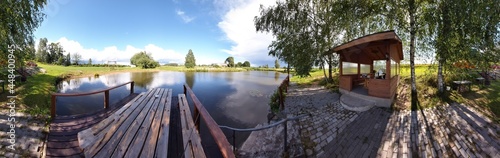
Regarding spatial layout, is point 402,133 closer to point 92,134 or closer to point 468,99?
point 468,99

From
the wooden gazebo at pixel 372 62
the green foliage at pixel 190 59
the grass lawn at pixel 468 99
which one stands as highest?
the green foliage at pixel 190 59

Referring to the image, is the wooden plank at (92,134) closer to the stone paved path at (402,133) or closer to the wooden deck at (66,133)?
the wooden deck at (66,133)

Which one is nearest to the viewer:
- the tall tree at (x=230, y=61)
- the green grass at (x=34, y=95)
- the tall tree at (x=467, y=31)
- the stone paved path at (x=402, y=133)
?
the stone paved path at (x=402, y=133)

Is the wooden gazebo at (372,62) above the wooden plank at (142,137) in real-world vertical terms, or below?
above

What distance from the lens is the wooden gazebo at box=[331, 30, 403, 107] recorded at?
741 cm

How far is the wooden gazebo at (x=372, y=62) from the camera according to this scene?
7414 millimetres

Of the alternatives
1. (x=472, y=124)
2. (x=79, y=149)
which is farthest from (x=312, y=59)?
(x=79, y=149)

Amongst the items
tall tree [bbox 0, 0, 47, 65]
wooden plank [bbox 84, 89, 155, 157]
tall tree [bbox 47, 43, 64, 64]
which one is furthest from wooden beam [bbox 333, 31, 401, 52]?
tall tree [bbox 47, 43, 64, 64]

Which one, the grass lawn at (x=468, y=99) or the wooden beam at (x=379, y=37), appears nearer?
the grass lawn at (x=468, y=99)

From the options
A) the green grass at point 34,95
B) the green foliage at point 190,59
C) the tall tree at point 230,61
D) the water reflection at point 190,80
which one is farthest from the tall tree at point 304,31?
the tall tree at point 230,61

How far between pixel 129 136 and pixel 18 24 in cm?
810

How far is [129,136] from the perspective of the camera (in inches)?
140

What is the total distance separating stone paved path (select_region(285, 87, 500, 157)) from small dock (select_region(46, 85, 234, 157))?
10.2ft

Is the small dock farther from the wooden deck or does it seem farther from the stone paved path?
the stone paved path
